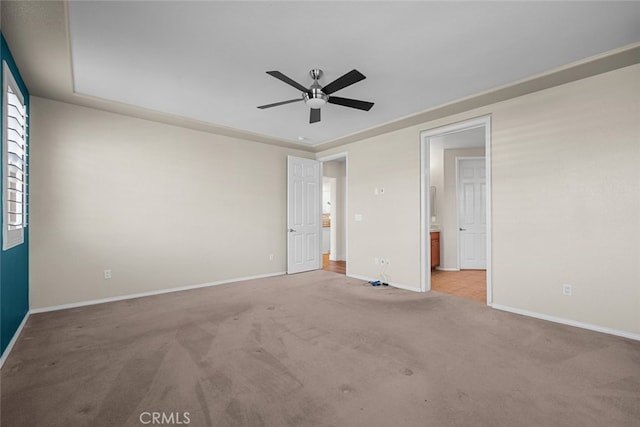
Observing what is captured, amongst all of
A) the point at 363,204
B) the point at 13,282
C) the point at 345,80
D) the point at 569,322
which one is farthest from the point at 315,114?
the point at 569,322

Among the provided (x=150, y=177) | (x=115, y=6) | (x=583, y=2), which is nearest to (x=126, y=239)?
(x=150, y=177)

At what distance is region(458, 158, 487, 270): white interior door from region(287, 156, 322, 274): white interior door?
125 inches

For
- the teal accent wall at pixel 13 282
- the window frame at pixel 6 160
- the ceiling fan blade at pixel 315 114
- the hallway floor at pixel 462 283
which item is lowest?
the hallway floor at pixel 462 283

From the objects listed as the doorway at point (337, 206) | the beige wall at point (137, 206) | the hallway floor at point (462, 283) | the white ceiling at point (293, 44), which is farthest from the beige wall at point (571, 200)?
the doorway at point (337, 206)

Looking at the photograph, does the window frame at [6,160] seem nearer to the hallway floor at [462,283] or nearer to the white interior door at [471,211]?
the hallway floor at [462,283]

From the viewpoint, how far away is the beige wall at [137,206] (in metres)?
3.50

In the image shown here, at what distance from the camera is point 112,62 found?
106 inches

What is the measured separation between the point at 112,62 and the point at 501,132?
430 centimetres

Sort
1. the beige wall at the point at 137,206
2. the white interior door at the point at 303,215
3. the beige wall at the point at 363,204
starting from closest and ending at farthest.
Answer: the beige wall at the point at 363,204, the beige wall at the point at 137,206, the white interior door at the point at 303,215

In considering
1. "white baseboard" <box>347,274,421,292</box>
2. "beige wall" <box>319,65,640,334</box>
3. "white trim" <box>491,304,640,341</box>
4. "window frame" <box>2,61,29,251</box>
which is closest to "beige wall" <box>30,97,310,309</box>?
"window frame" <box>2,61,29,251</box>

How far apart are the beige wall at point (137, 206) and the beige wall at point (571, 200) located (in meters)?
3.65

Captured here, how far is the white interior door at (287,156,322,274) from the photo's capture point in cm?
568

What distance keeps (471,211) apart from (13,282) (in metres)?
7.33

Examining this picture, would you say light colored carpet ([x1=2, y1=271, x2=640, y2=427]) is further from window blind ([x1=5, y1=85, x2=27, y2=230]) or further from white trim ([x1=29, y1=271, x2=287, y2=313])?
window blind ([x1=5, y1=85, x2=27, y2=230])
